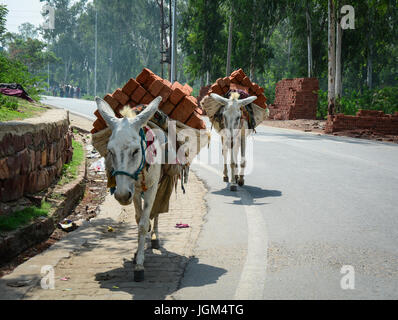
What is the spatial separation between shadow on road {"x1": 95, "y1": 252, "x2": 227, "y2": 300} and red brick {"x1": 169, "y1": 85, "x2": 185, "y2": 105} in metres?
1.83

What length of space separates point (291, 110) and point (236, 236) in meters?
27.2

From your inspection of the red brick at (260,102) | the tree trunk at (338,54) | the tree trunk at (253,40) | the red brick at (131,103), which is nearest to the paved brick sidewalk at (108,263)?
the red brick at (131,103)

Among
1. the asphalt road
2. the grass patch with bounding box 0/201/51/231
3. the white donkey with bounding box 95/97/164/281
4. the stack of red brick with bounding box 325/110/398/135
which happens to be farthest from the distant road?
the white donkey with bounding box 95/97/164/281

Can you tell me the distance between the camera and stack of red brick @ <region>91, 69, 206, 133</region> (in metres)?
6.00

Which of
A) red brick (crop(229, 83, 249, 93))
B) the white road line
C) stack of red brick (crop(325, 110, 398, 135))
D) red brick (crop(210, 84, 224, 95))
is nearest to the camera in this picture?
the white road line

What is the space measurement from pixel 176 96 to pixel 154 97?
0.26 meters

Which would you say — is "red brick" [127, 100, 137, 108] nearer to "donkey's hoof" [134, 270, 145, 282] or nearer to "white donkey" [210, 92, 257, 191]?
"donkey's hoof" [134, 270, 145, 282]

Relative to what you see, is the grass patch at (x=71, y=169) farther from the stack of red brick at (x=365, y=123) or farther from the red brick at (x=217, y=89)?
the stack of red brick at (x=365, y=123)

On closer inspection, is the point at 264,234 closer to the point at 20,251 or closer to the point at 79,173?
the point at 20,251

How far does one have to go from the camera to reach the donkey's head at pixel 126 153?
172 inches

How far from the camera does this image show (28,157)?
22.8 ft

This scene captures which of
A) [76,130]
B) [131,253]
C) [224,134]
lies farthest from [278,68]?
[131,253]

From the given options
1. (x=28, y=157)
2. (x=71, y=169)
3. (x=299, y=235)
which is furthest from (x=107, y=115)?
(x=71, y=169)

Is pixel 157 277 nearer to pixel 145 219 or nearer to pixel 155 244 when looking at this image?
pixel 145 219
